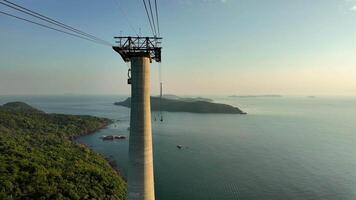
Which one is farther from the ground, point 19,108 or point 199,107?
point 19,108

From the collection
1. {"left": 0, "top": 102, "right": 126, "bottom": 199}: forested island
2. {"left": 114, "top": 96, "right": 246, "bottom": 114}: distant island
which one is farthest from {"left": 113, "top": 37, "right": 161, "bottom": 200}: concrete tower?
{"left": 114, "top": 96, "right": 246, "bottom": 114}: distant island

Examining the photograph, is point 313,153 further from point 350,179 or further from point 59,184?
point 59,184

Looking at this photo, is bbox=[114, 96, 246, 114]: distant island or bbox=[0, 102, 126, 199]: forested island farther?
bbox=[114, 96, 246, 114]: distant island

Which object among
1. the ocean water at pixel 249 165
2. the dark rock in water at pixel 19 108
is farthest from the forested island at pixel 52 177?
the dark rock in water at pixel 19 108

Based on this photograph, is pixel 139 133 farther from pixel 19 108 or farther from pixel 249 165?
pixel 19 108

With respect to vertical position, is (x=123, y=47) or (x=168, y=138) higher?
(x=123, y=47)

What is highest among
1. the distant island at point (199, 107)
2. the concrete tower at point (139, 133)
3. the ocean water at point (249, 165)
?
the concrete tower at point (139, 133)

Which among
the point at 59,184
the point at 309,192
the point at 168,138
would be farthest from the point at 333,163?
the point at 59,184

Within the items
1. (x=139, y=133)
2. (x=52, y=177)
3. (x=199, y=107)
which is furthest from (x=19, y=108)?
(x=139, y=133)

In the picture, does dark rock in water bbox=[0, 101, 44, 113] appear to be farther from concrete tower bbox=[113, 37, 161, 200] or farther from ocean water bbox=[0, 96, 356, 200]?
concrete tower bbox=[113, 37, 161, 200]

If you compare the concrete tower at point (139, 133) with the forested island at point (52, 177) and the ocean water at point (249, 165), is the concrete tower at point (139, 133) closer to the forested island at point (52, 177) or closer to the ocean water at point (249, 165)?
the forested island at point (52, 177)

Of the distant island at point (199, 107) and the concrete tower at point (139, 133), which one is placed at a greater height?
the concrete tower at point (139, 133)
